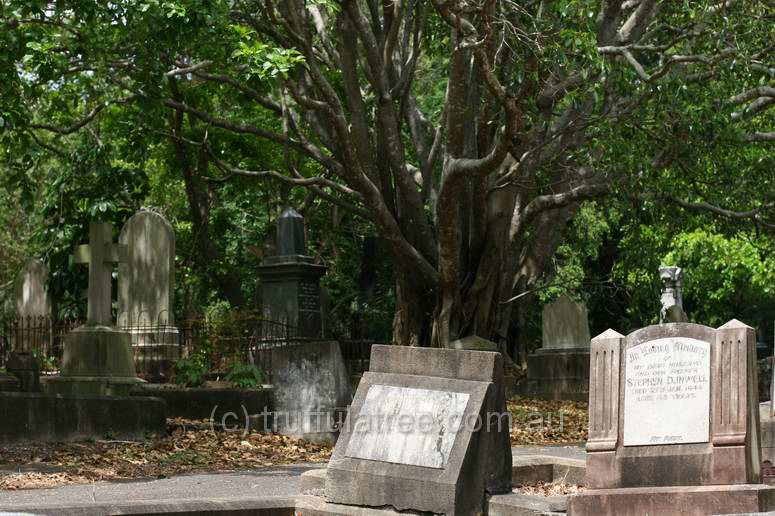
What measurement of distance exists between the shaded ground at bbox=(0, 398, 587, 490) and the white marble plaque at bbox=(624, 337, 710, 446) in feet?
16.9

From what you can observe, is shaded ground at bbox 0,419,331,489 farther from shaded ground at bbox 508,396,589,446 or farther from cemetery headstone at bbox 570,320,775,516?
cemetery headstone at bbox 570,320,775,516

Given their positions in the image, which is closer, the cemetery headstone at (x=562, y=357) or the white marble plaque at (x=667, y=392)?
the white marble plaque at (x=667, y=392)

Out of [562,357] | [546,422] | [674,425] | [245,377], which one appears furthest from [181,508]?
[562,357]

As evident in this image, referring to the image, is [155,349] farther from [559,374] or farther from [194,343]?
→ [559,374]

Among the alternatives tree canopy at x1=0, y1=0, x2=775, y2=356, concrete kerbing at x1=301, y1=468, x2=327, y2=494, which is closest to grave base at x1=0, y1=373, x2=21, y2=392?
tree canopy at x1=0, y1=0, x2=775, y2=356

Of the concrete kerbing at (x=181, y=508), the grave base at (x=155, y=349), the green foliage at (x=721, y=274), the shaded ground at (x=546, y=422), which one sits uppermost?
the green foliage at (x=721, y=274)

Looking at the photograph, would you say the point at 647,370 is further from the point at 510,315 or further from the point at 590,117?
the point at 510,315

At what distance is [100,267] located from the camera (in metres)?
16.7

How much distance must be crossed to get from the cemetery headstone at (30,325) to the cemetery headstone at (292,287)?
11.6 feet

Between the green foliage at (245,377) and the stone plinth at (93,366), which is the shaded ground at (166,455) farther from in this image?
the green foliage at (245,377)

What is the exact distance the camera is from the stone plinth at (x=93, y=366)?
15734 millimetres

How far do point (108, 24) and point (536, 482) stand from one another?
367 inches

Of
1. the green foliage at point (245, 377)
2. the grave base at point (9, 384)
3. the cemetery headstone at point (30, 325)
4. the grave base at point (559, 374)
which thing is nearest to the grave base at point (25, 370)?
the cemetery headstone at point (30, 325)

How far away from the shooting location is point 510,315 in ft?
76.4
